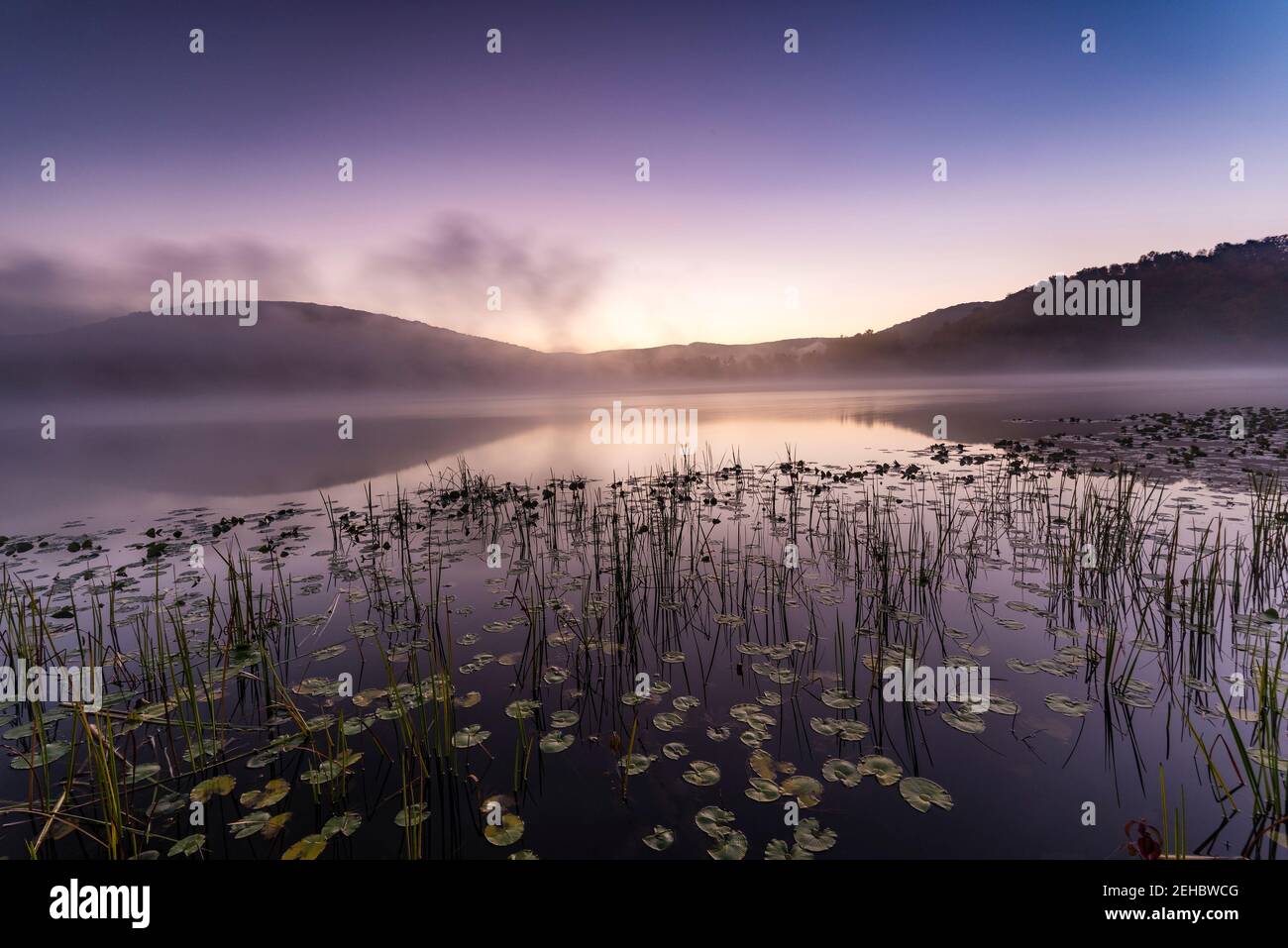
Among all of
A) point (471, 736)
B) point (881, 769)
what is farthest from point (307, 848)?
point (881, 769)

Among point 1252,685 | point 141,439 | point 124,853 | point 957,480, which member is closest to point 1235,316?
point 957,480

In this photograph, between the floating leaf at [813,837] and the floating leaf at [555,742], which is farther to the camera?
the floating leaf at [555,742]

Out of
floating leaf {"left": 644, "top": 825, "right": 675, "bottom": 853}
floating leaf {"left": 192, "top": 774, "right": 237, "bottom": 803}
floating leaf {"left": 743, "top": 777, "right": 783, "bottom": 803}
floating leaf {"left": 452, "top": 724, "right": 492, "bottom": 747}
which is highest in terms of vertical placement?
floating leaf {"left": 192, "top": 774, "right": 237, "bottom": 803}

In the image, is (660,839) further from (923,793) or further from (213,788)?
(213,788)

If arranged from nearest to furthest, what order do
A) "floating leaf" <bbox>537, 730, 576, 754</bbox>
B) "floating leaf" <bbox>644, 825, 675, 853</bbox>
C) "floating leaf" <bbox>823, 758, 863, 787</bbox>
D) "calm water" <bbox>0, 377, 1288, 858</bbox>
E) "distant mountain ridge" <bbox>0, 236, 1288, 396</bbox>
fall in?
"floating leaf" <bbox>644, 825, 675, 853</bbox> < "calm water" <bbox>0, 377, 1288, 858</bbox> < "floating leaf" <bbox>823, 758, 863, 787</bbox> < "floating leaf" <bbox>537, 730, 576, 754</bbox> < "distant mountain ridge" <bbox>0, 236, 1288, 396</bbox>

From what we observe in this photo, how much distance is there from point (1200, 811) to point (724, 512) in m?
8.10

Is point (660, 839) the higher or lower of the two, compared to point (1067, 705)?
lower

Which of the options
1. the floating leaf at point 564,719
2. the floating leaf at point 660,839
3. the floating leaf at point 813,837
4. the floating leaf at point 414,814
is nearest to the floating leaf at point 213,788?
the floating leaf at point 414,814

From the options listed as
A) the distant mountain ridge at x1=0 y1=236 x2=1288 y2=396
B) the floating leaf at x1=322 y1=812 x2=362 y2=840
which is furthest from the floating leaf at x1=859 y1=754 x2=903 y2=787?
the distant mountain ridge at x1=0 y1=236 x2=1288 y2=396

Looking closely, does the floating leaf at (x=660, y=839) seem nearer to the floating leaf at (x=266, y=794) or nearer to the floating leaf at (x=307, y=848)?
the floating leaf at (x=307, y=848)

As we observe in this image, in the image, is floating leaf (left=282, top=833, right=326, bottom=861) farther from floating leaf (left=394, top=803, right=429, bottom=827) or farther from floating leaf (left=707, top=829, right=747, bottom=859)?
floating leaf (left=707, top=829, right=747, bottom=859)
